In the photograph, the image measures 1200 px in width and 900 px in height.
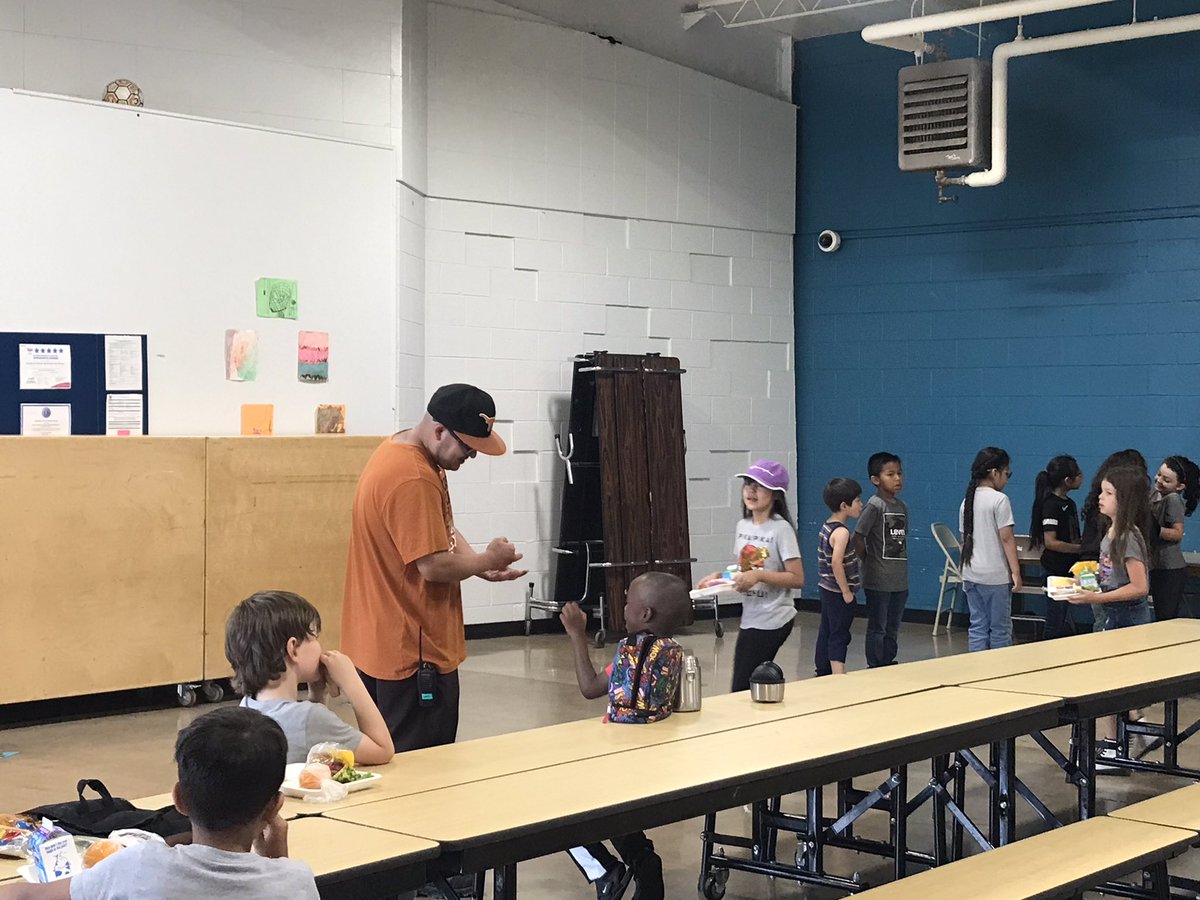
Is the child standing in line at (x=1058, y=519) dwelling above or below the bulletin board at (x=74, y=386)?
below

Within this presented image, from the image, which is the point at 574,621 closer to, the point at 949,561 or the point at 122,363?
the point at 122,363

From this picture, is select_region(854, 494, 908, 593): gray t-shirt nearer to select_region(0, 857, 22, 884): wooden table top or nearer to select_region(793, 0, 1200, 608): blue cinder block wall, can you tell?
select_region(793, 0, 1200, 608): blue cinder block wall

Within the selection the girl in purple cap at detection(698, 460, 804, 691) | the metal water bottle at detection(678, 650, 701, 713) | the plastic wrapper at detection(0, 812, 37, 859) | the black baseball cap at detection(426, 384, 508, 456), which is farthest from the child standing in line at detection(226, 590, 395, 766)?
the girl in purple cap at detection(698, 460, 804, 691)

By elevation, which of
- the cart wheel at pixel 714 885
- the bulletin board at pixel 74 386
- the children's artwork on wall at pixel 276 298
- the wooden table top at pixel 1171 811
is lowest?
the cart wheel at pixel 714 885

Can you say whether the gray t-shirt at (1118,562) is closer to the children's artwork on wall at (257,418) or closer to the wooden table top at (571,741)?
the wooden table top at (571,741)

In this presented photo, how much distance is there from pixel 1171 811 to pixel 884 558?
3225 millimetres

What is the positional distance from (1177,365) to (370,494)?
24.9ft

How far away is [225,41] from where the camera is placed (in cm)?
827

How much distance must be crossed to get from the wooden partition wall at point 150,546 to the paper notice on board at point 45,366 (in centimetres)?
33

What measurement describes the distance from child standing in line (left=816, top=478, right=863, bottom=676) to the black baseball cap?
3115 mm

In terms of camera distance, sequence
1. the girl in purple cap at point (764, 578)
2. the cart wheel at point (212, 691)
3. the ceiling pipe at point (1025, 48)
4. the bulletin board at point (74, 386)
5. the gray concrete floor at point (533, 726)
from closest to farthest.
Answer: the gray concrete floor at point (533, 726) < the girl in purple cap at point (764, 578) < the bulletin board at point (74, 386) < the cart wheel at point (212, 691) < the ceiling pipe at point (1025, 48)

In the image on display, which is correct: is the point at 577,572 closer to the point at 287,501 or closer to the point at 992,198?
the point at 287,501

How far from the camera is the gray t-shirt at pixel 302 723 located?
3213 millimetres

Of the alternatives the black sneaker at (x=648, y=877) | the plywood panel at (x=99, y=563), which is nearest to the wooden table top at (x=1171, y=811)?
the black sneaker at (x=648, y=877)
